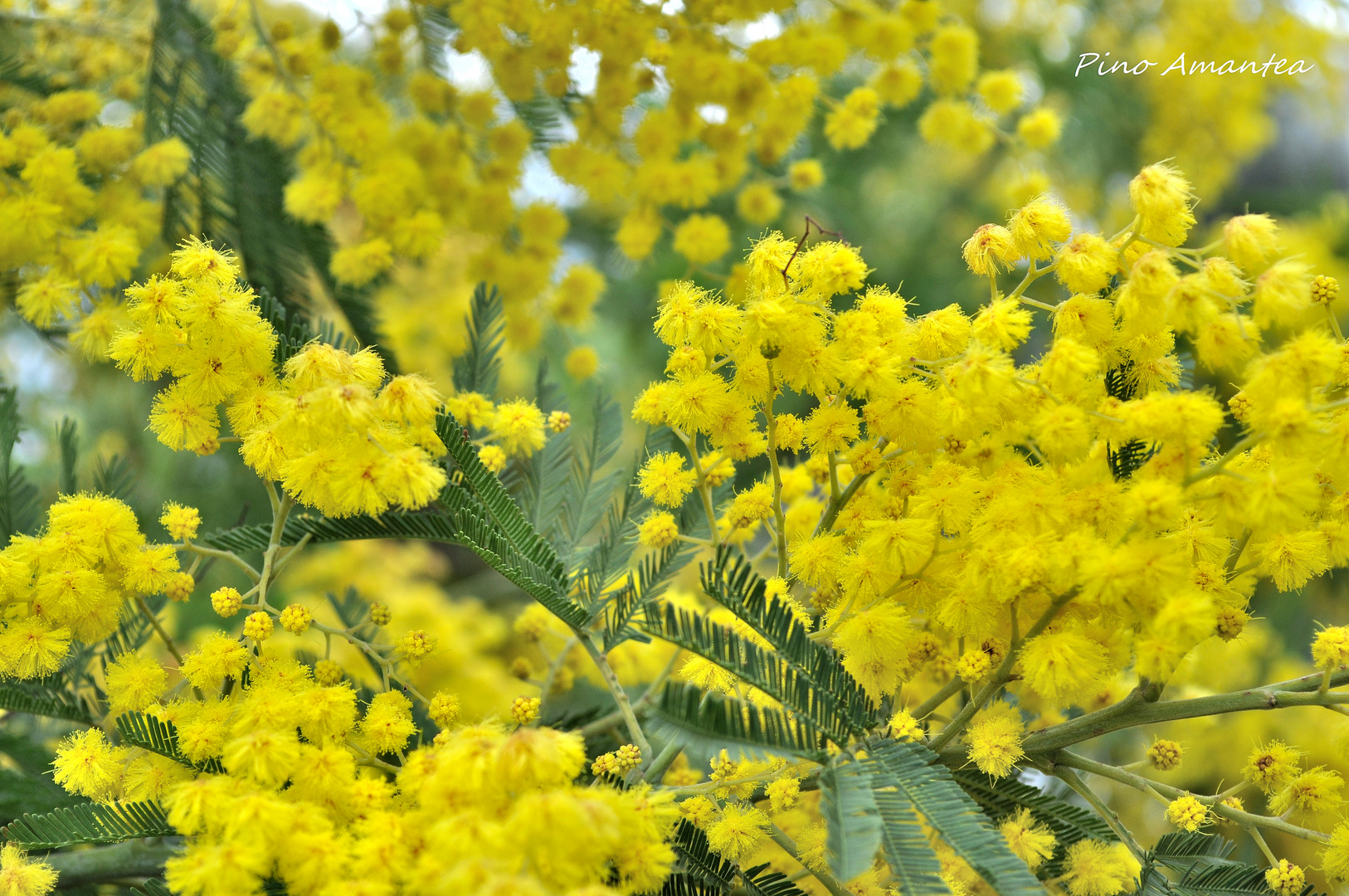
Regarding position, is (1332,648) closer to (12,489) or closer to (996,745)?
(996,745)

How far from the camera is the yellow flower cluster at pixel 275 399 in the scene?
80 centimetres

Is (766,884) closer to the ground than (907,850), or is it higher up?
closer to the ground

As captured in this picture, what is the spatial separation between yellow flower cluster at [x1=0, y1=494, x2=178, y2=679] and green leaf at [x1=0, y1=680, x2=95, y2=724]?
0.16m

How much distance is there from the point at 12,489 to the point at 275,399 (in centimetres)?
60

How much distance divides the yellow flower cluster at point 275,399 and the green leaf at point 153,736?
236 mm

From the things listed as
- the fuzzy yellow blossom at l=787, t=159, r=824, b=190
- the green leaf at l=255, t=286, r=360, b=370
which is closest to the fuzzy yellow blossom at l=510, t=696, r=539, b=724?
the green leaf at l=255, t=286, r=360, b=370

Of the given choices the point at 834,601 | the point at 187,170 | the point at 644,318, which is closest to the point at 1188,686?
the point at 834,601

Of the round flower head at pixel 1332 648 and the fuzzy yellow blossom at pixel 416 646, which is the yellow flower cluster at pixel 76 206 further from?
the round flower head at pixel 1332 648

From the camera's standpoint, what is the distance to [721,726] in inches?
30.5

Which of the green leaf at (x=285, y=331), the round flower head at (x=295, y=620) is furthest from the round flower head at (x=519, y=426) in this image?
the round flower head at (x=295, y=620)

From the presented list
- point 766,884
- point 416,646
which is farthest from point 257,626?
point 766,884

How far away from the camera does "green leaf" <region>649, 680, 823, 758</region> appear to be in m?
0.76

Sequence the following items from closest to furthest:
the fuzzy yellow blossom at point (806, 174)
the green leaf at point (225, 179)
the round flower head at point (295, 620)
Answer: the round flower head at point (295, 620), the green leaf at point (225, 179), the fuzzy yellow blossom at point (806, 174)

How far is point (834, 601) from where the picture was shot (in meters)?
0.94
